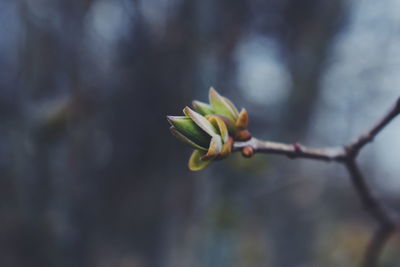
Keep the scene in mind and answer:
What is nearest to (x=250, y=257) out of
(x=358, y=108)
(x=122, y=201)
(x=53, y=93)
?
(x=358, y=108)

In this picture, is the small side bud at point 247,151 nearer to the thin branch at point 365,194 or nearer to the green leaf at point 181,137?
the green leaf at point 181,137

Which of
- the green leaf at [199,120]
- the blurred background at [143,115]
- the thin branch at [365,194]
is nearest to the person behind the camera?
the green leaf at [199,120]

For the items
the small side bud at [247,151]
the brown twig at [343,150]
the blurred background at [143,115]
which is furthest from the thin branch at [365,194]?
the blurred background at [143,115]

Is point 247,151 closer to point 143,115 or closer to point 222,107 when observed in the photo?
point 222,107

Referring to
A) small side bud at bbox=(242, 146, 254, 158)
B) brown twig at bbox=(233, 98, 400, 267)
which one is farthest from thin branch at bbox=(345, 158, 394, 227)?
small side bud at bbox=(242, 146, 254, 158)

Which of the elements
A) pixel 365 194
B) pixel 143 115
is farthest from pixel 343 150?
pixel 143 115

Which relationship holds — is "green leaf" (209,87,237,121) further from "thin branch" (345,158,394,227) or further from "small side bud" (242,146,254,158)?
"thin branch" (345,158,394,227)
